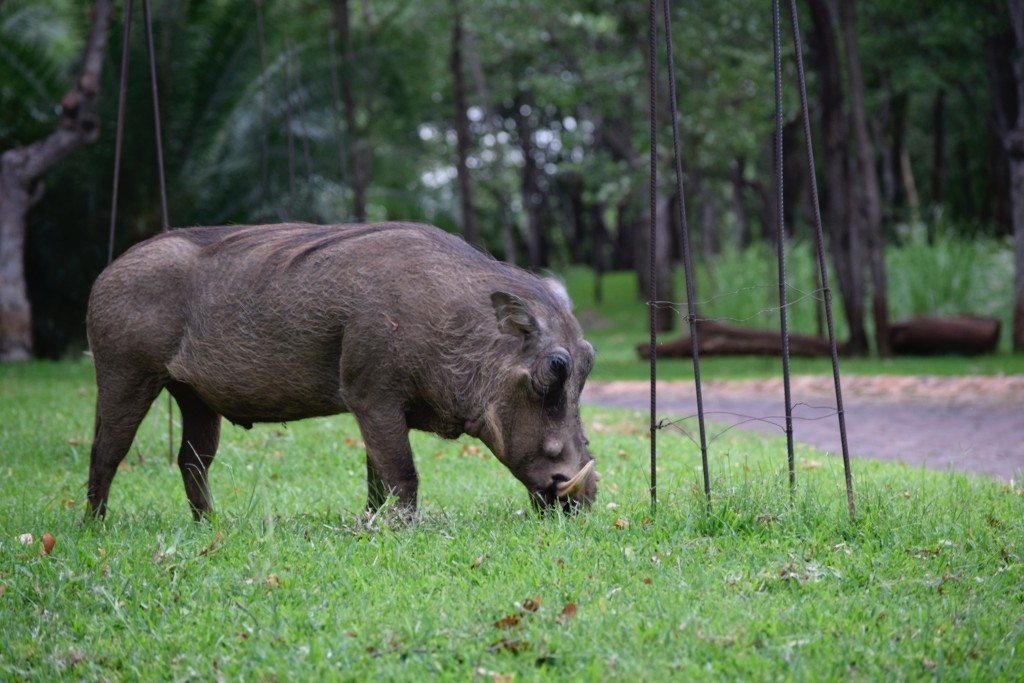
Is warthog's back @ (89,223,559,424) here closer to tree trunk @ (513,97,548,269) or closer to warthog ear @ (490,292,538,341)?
warthog ear @ (490,292,538,341)

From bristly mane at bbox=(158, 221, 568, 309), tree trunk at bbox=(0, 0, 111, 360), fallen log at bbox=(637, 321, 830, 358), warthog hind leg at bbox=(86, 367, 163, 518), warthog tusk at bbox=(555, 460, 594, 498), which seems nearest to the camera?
warthog tusk at bbox=(555, 460, 594, 498)

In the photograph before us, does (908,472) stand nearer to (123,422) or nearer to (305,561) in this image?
(305,561)

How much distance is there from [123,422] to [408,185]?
25.6 m

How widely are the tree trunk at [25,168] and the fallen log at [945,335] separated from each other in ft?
38.0

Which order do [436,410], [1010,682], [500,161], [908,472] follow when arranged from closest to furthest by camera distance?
1. [1010,682]
2. [436,410]
3. [908,472]
4. [500,161]

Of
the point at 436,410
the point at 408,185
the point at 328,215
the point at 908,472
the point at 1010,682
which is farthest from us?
the point at 408,185

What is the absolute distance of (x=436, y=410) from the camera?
509 centimetres

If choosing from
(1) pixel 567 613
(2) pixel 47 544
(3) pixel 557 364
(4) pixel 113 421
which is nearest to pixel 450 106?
(4) pixel 113 421

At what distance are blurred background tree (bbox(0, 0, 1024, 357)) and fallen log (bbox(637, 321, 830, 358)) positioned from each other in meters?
1.32

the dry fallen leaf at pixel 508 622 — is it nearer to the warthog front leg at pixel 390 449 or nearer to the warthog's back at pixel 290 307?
the warthog front leg at pixel 390 449

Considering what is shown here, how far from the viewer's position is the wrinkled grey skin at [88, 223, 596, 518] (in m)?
4.95

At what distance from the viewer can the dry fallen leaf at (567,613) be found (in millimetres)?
3799

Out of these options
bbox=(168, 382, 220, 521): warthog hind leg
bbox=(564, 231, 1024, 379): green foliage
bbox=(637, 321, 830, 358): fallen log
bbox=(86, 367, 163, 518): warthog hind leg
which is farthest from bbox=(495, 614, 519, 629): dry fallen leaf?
bbox=(637, 321, 830, 358): fallen log

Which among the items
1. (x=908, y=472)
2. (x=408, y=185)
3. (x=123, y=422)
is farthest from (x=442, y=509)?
(x=408, y=185)
